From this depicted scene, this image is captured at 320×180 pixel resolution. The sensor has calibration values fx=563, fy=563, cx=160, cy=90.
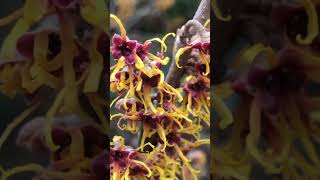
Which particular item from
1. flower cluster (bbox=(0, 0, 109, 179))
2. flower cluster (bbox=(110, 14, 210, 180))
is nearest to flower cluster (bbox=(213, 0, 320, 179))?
flower cluster (bbox=(110, 14, 210, 180))

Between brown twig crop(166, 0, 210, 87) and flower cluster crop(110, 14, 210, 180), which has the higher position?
brown twig crop(166, 0, 210, 87)

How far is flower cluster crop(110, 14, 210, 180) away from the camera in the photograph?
133 centimetres

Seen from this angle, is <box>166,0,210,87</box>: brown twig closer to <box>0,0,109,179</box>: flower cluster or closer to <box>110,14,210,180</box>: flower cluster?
<box>110,14,210,180</box>: flower cluster

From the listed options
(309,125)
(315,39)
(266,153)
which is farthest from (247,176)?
(315,39)

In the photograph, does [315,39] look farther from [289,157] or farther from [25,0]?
[25,0]

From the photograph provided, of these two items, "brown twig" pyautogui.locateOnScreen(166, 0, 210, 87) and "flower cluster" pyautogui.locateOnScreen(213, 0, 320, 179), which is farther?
"brown twig" pyautogui.locateOnScreen(166, 0, 210, 87)

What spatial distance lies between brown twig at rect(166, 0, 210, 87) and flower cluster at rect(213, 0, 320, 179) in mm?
184

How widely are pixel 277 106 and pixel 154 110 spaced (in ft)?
0.98

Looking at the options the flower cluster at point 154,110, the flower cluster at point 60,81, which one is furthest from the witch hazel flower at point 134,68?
the flower cluster at point 60,81

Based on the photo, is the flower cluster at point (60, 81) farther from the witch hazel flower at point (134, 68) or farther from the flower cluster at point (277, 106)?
the flower cluster at point (277, 106)

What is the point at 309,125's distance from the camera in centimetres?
121

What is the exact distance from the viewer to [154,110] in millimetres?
1355

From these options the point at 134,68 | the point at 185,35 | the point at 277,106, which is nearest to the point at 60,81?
the point at 134,68

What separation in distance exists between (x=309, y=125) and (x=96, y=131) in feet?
1.51
